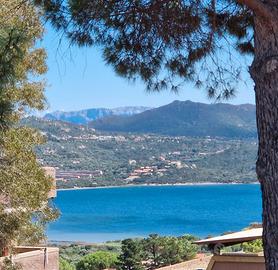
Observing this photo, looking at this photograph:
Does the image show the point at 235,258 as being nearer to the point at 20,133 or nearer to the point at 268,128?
the point at 20,133

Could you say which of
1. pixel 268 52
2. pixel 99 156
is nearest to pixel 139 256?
pixel 268 52

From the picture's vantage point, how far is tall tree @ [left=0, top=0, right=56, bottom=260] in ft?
26.9

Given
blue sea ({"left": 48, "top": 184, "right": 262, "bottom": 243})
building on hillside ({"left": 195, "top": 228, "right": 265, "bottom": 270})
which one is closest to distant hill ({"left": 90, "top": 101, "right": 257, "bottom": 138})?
blue sea ({"left": 48, "top": 184, "right": 262, "bottom": 243})

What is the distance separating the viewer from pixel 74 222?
85312mm

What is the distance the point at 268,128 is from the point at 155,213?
89033 mm

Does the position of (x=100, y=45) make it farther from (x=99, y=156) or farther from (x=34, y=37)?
(x=99, y=156)

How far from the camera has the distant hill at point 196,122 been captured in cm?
11794

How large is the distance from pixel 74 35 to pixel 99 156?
93333 mm

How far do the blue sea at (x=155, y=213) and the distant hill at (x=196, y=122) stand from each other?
11331 millimetres

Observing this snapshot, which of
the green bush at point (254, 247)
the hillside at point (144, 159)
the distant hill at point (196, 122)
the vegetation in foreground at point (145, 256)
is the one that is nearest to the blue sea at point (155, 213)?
the hillside at point (144, 159)

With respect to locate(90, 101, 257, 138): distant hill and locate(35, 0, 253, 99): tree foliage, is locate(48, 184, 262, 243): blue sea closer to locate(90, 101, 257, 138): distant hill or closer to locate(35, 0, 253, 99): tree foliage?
locate(90, 101, 257, 138): distant hill

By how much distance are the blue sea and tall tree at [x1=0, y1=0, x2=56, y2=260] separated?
97.8 ft

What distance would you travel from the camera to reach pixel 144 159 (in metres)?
106

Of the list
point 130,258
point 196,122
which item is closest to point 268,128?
point 130,258
